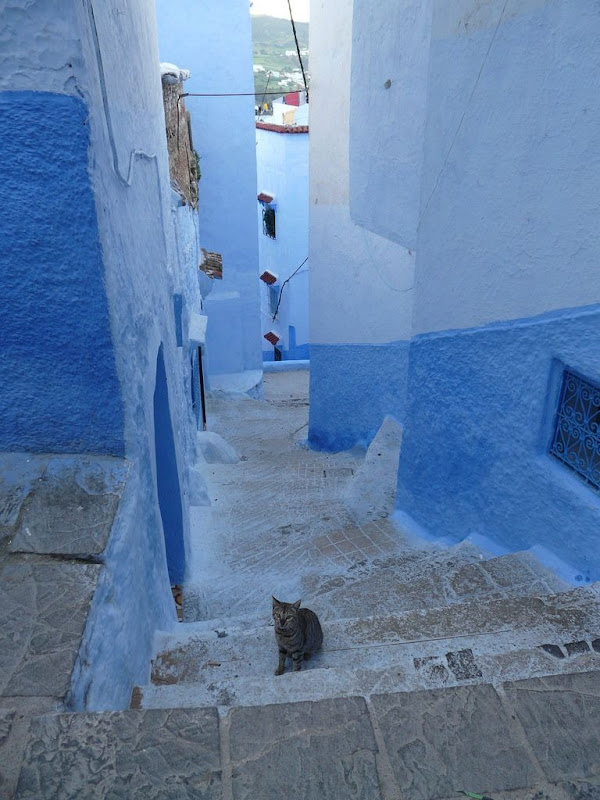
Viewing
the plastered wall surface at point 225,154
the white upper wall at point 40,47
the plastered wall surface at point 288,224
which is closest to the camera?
the white upper wall at point 40,47

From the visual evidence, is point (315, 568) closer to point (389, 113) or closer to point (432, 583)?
point (432, 583)

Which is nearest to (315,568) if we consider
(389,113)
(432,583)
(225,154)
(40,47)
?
(432,583)

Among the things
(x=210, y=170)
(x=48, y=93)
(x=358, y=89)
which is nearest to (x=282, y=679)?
(x=48, y=93)

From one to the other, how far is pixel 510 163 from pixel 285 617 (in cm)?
291

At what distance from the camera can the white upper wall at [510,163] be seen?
3088mm

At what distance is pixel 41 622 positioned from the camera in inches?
80.5

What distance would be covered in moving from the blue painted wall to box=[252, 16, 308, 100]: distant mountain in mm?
52255

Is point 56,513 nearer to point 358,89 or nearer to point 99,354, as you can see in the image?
point 99,354

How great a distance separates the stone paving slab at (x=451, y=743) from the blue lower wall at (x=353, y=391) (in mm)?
5488

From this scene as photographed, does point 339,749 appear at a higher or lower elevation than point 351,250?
lower

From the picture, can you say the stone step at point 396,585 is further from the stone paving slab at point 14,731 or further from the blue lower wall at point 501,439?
the stone paving slab at point 14,731

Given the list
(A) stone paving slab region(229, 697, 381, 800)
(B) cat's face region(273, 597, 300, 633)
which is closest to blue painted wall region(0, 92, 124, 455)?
(B) cat's face region(273, 597, 300, 633)

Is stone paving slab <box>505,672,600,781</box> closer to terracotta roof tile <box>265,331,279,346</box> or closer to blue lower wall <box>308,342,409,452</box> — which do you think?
blue lower wall <box>308,342,409,452</box>

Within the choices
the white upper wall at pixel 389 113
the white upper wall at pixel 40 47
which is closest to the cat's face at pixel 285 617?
the white upper wall at pixel 40 47
